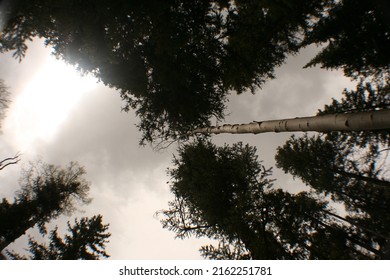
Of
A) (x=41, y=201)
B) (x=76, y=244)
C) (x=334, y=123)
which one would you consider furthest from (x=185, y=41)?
(x=41, y=201)

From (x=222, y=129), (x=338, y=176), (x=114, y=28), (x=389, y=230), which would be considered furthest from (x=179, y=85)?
(x=389, y=230)

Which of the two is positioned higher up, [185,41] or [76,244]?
[185,41]

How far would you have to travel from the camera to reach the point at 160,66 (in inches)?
367

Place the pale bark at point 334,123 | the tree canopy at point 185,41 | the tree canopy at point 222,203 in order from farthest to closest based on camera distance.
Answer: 1. the tree canopy at point 222,203
2. the tree canopy at point 185,41
3. the pale bark at point 334,123

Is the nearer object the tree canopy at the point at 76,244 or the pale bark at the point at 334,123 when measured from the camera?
the pale bark at the point at 334,123

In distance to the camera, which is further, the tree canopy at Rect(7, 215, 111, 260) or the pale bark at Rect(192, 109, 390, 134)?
the tree canopy at Rect(7, 215, 111, 260)

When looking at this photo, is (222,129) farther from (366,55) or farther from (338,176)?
(338,176)

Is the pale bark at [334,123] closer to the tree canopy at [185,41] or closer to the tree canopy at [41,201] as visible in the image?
Result: the tree canopy at [185,41]

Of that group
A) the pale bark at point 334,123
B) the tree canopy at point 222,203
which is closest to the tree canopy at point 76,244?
the tree canopy at point 222,203

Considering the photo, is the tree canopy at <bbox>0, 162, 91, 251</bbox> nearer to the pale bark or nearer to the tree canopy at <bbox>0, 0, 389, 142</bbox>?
the tree canopy at <bbox>0, 0, 389, 142</bbox>

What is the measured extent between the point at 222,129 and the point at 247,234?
3775mm

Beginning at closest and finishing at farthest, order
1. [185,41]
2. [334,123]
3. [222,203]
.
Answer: [334,123] < [185,41] < [222,203]

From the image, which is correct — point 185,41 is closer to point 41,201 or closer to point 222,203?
point 222,203

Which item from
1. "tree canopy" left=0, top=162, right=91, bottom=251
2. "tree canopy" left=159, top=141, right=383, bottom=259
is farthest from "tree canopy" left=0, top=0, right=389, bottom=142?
"tree canopy" left=0, top=162, right=91, bottom=251
